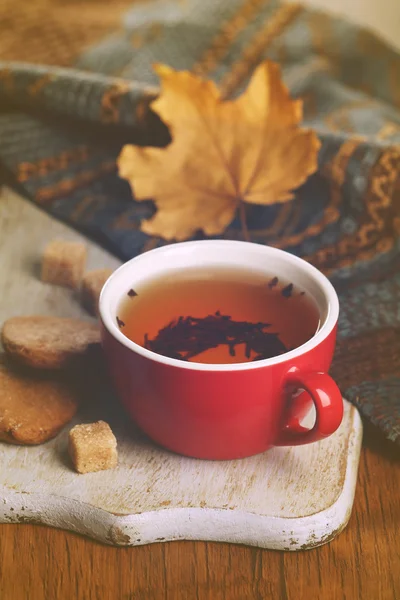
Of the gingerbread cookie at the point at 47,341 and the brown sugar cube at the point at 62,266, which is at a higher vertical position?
the gingerbread cookie at the point at 47,341

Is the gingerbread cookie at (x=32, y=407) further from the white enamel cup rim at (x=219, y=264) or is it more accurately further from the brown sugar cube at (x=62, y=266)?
the brown sugar cube at (x=62, y=266)

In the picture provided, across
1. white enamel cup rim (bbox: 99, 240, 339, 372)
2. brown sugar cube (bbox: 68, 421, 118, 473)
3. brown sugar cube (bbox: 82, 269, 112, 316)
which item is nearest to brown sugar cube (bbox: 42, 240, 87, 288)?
brown sugar cube (bbox: 82, 269, 112, 316)

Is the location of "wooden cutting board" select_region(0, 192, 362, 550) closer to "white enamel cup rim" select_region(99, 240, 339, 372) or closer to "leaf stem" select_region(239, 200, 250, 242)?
"white enamel cup rim" select_region(99, 240, 339, 372)

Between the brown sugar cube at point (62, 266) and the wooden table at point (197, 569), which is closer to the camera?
the wooden table at point (197, 569)

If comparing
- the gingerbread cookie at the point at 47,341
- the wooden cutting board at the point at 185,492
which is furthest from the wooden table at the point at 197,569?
the gingerbread cookie at the point at 47,341

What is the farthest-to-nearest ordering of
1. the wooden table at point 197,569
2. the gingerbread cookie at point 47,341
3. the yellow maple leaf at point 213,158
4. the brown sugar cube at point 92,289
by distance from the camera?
the yellow maple leaf at point 213,158 → the brown sugar cube at point 92,289 → the gingerbread cookie at point 47,341 → the wooden table at point 197,569

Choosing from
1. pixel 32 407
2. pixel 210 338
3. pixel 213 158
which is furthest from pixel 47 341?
pixel 213 158

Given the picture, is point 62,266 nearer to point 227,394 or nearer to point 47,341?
point 47,341

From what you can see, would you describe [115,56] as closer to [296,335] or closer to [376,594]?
[296,335]
